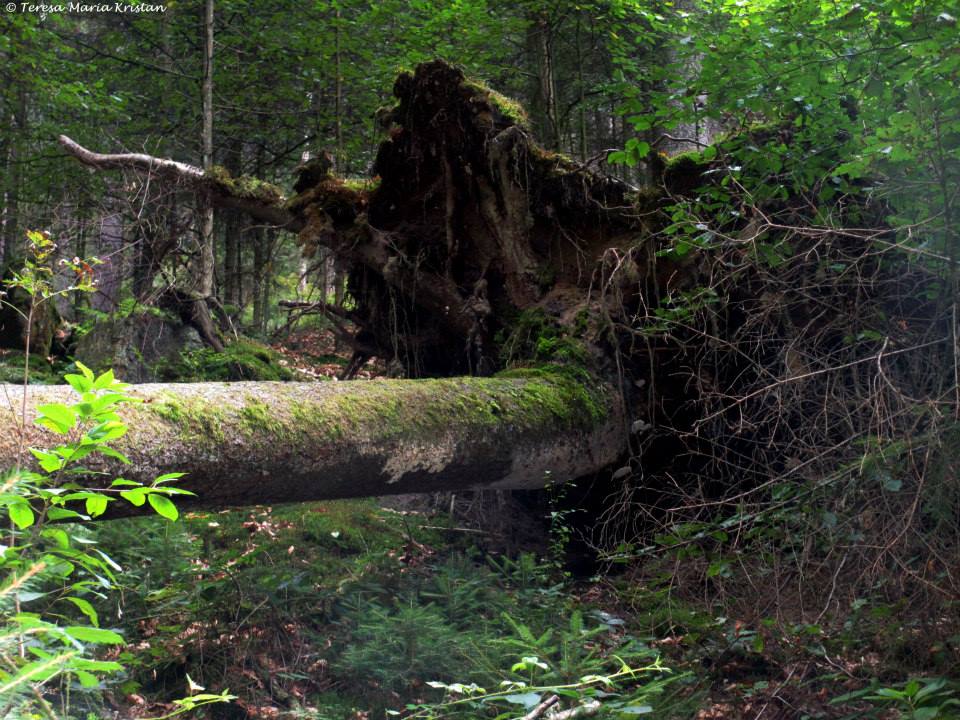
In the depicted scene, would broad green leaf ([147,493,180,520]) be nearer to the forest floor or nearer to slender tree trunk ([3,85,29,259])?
the forest floor

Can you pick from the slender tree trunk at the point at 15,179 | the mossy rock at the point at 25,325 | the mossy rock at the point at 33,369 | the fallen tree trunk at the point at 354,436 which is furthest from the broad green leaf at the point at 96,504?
the slender tree trunk at the point at 15,179

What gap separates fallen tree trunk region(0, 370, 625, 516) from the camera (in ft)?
12.0

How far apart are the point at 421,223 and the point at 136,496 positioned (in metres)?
5.58

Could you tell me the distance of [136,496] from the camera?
64.8 inches

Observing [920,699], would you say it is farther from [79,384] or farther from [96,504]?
[79,384]

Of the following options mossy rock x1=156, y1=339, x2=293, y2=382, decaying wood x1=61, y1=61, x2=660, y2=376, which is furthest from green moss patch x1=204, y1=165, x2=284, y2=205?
mossy rock x1=156, y1=339, x2=293, y2=382

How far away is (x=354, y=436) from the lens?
4.24 meters

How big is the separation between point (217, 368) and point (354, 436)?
461 cm

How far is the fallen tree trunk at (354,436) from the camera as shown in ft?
12.0

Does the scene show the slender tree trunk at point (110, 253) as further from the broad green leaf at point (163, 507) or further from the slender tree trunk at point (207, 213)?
the broad green leaf at point (163, 507)

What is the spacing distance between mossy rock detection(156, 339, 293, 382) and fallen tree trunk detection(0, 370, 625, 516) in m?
3.80

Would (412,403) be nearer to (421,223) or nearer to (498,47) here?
(421,223)

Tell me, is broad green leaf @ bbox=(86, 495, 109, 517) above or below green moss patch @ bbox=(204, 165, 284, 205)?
below

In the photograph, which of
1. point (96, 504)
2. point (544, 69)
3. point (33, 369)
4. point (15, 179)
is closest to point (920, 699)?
point (96, 504)
